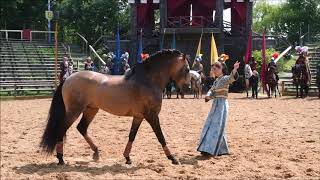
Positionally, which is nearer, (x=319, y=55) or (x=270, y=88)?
(x=270, y=88)

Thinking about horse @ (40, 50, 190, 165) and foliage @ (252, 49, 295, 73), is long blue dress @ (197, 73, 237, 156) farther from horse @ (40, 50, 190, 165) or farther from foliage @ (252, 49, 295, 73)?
foliage @ (252, 49, 295, 73)

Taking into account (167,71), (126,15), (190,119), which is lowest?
(190,119)

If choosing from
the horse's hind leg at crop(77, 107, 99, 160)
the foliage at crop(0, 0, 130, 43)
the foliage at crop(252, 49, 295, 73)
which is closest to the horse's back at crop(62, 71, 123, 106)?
the horse's hind leg at crop(77, 107, 99, 160)

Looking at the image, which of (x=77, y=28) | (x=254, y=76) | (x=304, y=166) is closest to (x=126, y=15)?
(x=77, y=28)

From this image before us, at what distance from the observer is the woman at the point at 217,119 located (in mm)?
8555

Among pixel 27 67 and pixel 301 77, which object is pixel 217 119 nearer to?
pixel 301 77

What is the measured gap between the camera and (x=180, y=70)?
8367 millimetres

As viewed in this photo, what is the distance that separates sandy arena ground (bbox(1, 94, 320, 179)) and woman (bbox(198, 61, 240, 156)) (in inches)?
7.7

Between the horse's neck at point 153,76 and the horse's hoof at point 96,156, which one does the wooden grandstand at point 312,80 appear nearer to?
the horse's neck at point 153,76

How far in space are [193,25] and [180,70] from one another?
21677 millimetres

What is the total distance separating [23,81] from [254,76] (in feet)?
41.7

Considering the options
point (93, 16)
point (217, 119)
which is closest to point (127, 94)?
point (217, 119)

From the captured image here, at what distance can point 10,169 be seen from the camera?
26.3ft

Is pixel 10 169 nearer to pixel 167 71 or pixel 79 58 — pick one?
pixel 167 71
